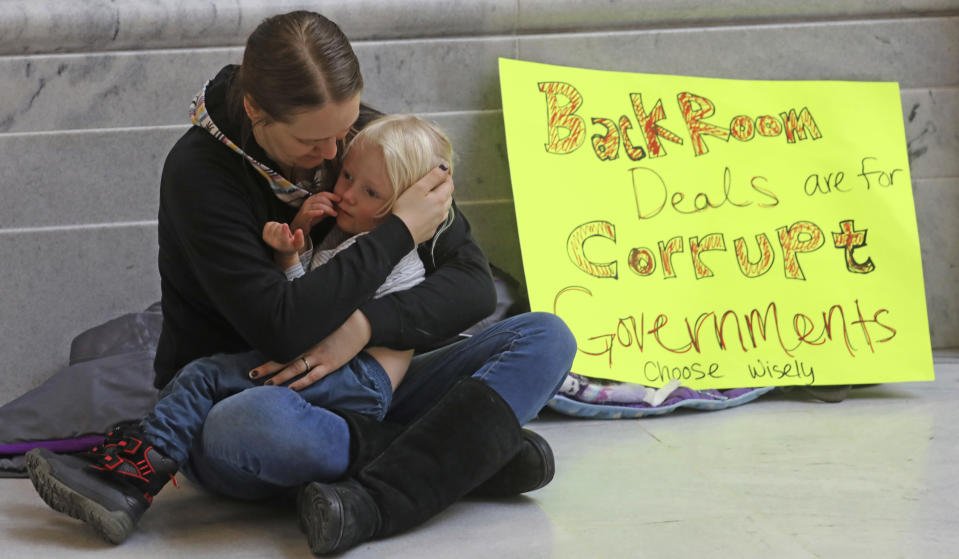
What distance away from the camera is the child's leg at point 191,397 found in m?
1.51

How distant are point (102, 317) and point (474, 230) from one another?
92 cm

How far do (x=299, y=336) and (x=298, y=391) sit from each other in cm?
11

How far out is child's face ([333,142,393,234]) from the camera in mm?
1660

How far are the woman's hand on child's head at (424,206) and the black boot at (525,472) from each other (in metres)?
0.38

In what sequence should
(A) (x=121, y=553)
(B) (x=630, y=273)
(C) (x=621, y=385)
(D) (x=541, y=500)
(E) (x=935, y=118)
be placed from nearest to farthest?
1. (A) (x=121, y=553)
2. (D) (x=541, y=500)
3. (C) (x=621, y=385)
4. (B) (x=630, y=273)
5. (E) (x=935, y=118)

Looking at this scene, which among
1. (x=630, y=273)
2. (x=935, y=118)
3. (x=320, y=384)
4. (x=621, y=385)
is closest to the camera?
(x=320, y=384)

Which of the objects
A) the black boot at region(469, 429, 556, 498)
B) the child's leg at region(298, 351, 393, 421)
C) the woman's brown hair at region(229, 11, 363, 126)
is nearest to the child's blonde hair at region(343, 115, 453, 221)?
the woman's brown hair at region(229, 11, 363, 126)

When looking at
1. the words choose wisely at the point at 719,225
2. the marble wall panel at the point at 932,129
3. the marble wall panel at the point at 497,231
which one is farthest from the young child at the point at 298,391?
the marble wall panel at the point at 932,129

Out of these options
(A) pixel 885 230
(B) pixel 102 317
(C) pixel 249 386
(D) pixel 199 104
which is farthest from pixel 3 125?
(A) pixel 885 230

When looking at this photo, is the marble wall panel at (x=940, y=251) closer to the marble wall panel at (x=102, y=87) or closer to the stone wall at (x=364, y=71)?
the stone wall at (x=364, y=71)

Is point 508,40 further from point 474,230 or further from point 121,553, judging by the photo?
point 121,553

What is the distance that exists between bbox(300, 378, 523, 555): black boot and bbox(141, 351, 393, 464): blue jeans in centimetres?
11

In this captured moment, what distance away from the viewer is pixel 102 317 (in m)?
2.46

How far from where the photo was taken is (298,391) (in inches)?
62.5
